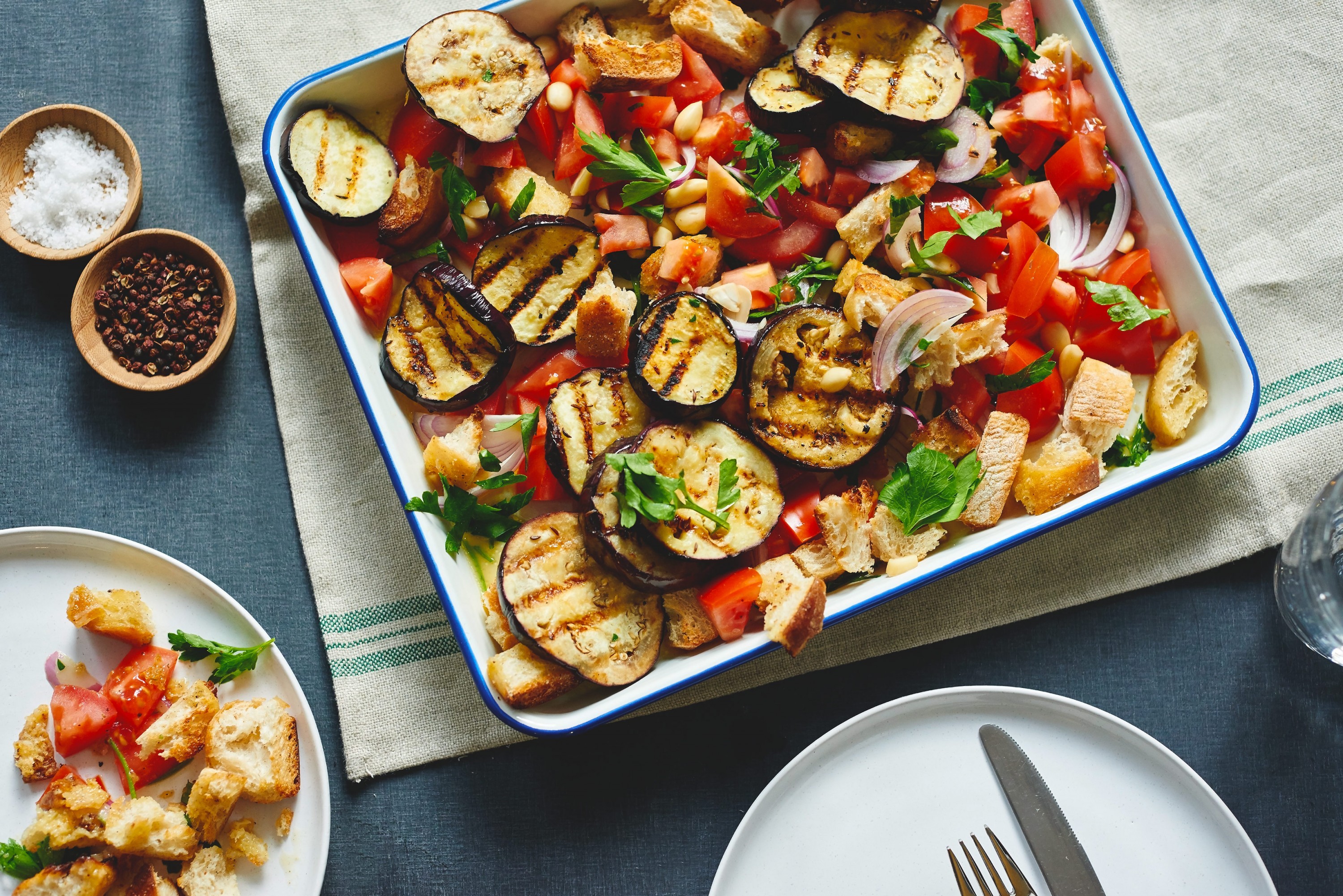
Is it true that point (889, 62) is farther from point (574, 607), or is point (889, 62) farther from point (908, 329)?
point (574, 607)

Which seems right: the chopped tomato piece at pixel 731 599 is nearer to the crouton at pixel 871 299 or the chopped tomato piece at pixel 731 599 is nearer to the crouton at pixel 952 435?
the crouton at pixel 952 435

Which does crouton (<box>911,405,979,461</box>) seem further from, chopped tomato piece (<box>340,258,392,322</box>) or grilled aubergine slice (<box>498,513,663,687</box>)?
chopped tomato piece (<box>340,258,392,322</box>)

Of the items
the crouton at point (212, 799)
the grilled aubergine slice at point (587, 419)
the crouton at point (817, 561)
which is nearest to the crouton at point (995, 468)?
the crouton at point (817, 561)

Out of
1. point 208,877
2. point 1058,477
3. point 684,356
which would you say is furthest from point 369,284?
point 1058,477

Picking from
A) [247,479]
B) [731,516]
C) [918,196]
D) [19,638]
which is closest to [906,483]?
[731,516]

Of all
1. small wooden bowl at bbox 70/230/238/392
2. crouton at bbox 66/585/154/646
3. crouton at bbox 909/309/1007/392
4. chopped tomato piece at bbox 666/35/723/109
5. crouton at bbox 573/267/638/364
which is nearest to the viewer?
crouton at bbox 573/267/638/364

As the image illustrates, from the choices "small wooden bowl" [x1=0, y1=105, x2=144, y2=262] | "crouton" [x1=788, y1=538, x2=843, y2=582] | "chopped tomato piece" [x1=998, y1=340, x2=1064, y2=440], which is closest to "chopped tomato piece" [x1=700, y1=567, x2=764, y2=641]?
"crouton" [x1=788, y1=538, x2=843, y2=582]

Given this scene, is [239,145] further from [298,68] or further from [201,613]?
[201,613]
